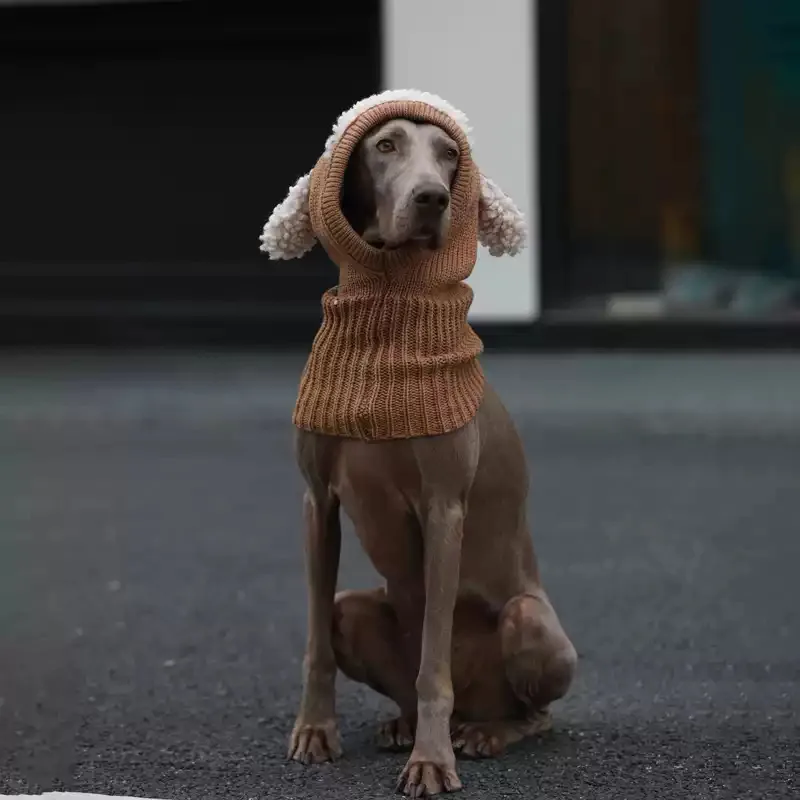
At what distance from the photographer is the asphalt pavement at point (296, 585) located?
1.82 meters

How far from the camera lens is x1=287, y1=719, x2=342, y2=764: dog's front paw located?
70.7 inches

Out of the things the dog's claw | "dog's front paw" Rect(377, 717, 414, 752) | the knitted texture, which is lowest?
"dog's front paw" Rect(377, 717, 414, 752)

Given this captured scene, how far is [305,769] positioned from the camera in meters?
1.77

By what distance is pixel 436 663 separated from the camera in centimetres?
168

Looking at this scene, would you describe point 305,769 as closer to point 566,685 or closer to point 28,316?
point 566,685

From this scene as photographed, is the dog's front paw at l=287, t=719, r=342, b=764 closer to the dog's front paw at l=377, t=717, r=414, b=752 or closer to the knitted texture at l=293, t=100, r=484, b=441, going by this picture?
the dog's front paw at l=377, t=717, r=414, b=752

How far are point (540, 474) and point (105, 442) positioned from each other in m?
1.57

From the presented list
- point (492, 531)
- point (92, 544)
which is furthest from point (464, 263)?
point (92, 544)

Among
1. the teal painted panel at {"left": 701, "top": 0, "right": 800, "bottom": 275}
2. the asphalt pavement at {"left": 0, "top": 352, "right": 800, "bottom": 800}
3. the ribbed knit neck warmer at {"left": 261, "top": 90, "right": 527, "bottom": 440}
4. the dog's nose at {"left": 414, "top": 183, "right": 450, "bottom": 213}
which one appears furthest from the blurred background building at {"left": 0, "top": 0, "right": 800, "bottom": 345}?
the dog's nose at {"left": 414, "top": 183, "right": 450, "bottom": 213}

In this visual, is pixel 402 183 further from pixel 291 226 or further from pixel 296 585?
pixel 296 585

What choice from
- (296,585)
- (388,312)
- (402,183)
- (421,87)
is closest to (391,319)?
(388,312)

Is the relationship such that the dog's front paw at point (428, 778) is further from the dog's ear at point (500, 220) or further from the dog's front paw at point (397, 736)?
the dog's ear at point (500, 220)

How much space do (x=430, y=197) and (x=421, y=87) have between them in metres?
4.12

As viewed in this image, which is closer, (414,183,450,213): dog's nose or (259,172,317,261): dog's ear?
(414,183,450,213): dog's nose
